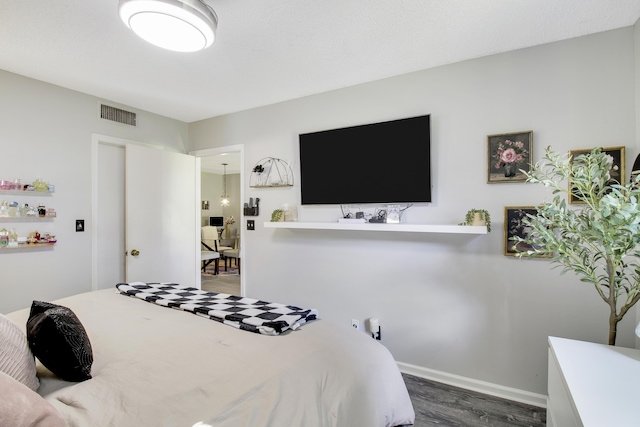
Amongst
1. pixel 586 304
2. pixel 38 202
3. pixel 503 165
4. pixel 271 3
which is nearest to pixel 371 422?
pixel 586 304

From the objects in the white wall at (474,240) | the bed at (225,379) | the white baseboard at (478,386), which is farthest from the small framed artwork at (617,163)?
the bed at (225,379)

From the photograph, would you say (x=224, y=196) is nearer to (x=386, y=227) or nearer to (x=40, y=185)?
(x=40, y=185)

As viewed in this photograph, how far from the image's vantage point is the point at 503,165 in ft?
7.07

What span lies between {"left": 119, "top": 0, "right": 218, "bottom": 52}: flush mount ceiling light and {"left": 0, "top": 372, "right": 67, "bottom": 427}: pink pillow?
58.9 inches

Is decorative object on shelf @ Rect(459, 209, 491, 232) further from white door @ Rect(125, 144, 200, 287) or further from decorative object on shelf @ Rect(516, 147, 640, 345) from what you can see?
white door @ Rect(125, 144, 200, 287)

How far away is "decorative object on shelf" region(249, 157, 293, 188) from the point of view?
3.12 m

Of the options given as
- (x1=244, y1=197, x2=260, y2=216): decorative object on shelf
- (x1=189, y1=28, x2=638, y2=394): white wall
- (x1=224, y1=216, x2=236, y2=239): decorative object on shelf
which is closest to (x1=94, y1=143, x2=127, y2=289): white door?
(x1=244, y1=197, x2=260, y2=216): decorative object on shelf

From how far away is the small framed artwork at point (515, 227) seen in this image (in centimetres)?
208

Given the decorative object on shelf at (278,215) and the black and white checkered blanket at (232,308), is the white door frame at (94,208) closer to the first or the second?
the black and white checkered blanket at (232,308)

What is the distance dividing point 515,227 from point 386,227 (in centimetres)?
88

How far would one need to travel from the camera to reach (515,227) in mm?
2105

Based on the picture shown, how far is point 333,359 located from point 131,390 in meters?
0.75

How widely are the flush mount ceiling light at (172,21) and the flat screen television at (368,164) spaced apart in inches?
54.9

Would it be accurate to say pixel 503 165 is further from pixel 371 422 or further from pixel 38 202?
pixel 38 202
